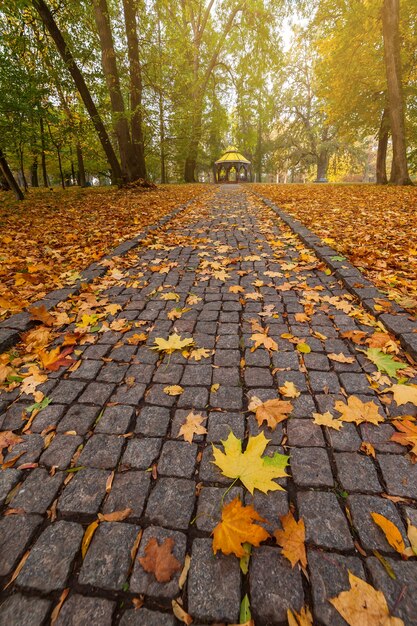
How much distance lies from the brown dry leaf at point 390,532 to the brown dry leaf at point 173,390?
125 cm

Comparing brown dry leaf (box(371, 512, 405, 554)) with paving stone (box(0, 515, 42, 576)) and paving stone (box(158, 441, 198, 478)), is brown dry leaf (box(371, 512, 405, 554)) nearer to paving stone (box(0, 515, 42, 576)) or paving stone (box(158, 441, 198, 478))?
paving stone (box(158, 441, 198, 478))

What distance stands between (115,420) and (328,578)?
1.32 meters

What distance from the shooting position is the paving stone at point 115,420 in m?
1.89

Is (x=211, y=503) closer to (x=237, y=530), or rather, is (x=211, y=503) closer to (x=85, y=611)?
(x=237, y=530)

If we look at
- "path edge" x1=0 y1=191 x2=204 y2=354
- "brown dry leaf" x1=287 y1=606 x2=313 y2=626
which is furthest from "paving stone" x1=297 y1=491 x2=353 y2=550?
"path edge" x1=0 y1=191 x2=204 y2=354

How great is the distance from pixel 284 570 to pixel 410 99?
20535mm

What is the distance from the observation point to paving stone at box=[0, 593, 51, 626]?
1.12 metres

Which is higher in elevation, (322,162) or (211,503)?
(322,162)

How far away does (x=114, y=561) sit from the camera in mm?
Result: 1276

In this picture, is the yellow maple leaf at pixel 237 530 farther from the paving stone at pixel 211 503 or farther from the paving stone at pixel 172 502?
the paving stone at pixel 172 502

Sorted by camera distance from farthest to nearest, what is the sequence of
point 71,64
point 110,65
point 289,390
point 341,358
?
point 110,65
point 71,64
point 341,358
point 289,390

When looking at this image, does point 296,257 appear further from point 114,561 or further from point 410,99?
point 410,99

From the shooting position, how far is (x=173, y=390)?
2189 mm

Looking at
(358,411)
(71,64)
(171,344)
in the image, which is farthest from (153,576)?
(71,64)
